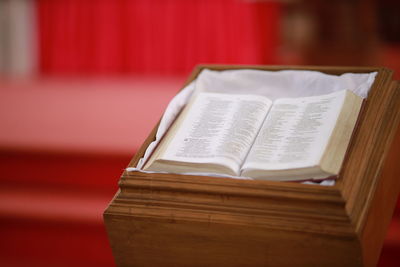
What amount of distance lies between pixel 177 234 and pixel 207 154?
6.1 inches

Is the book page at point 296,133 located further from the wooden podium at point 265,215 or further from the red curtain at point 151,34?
the red curtain at point 151,34

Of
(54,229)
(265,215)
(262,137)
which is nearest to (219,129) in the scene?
(262,137)

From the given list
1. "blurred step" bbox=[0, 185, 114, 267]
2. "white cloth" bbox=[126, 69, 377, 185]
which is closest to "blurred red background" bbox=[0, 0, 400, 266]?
"blurred step" bbox=[0, 185, 114, 267]

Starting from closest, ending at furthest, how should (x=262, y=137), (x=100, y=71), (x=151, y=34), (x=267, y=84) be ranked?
1. (x=262, y=137)
2. (x=267, y=84)
3. (x=151, y=34)
4. (x=100, y=71)

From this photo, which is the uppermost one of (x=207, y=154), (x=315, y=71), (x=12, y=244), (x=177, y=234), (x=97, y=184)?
(x=315, y=71)

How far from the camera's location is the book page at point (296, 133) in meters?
1.00

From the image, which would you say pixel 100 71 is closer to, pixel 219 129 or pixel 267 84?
Result: pixel 267 84

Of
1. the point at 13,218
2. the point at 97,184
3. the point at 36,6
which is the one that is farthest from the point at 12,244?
the point at 36,6

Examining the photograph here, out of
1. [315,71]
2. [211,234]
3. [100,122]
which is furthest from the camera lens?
[100,122]

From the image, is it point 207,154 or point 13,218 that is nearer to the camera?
point 207,154

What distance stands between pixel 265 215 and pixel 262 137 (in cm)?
17

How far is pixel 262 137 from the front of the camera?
3.58 feet

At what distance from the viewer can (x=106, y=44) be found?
16.8 feet

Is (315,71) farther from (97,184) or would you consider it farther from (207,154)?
(97,184)
